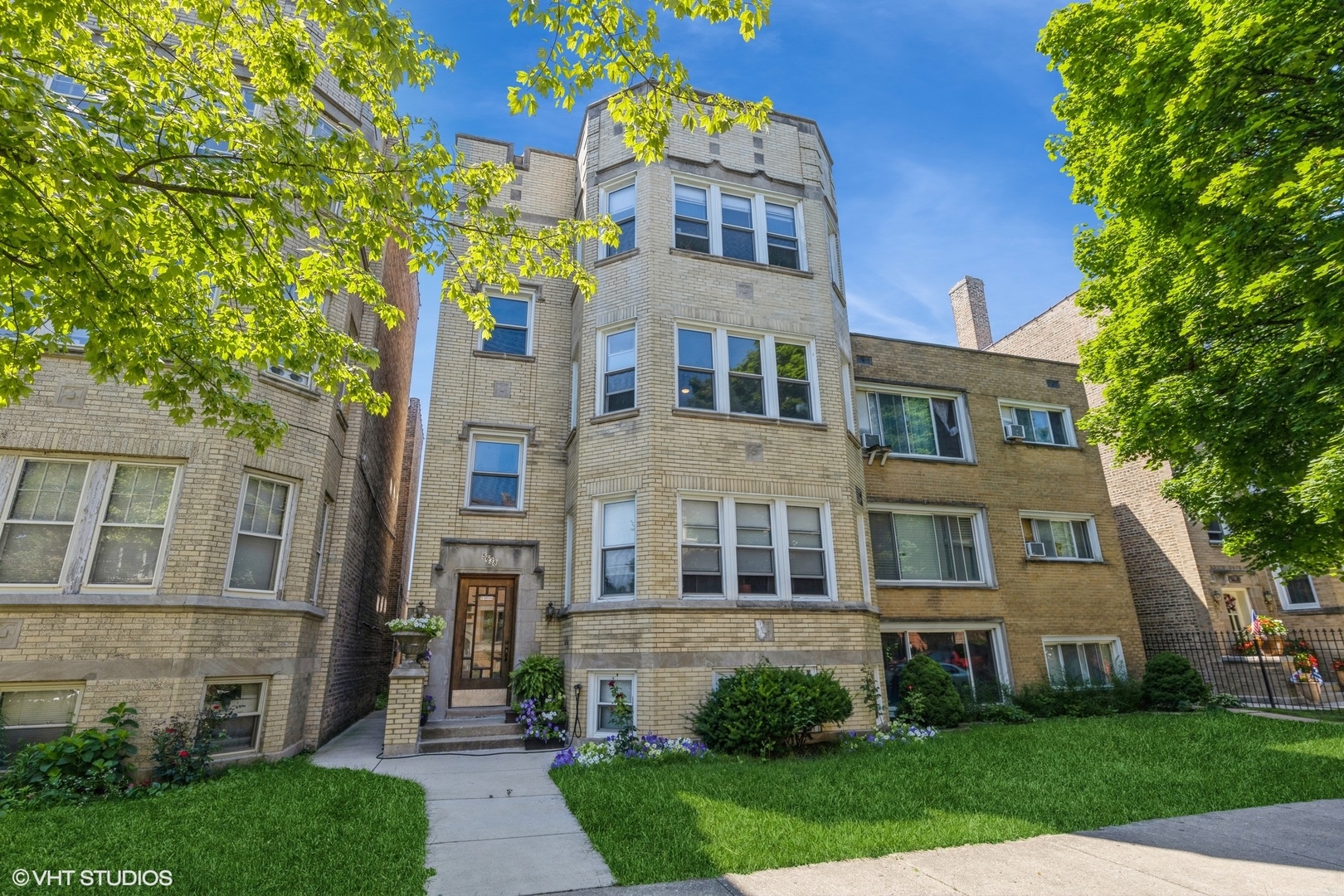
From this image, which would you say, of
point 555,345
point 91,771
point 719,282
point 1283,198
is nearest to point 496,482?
point 555,345

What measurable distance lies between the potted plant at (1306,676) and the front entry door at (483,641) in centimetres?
1761

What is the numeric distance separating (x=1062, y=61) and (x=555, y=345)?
1112 centimetres

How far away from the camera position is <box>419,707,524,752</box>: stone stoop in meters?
9.75

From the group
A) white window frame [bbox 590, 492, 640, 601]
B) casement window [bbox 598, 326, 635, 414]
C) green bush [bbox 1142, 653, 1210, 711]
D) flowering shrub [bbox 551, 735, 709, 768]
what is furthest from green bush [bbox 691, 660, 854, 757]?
green bush [bbox 1142, 653, 1210, 711]

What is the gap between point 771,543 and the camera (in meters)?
11.1

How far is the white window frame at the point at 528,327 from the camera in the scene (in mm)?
13484

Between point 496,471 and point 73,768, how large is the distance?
7303 mm

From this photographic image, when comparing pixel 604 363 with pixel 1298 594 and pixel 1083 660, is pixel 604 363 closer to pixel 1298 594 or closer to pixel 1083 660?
pixel 1083 660

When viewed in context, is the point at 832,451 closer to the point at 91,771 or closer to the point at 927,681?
the point at 927,681

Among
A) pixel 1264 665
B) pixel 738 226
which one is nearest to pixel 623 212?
pixel 738 226

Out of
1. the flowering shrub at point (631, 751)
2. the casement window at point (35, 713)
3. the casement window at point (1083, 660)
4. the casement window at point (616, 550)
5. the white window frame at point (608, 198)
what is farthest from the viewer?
the casement window at point (1083, 660)

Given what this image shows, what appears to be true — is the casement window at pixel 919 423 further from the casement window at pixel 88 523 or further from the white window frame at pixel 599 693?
the casement window at pixel 88 523

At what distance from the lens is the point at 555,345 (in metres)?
14.0

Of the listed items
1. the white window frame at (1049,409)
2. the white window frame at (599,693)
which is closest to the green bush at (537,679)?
the white window frame at (599,693)
